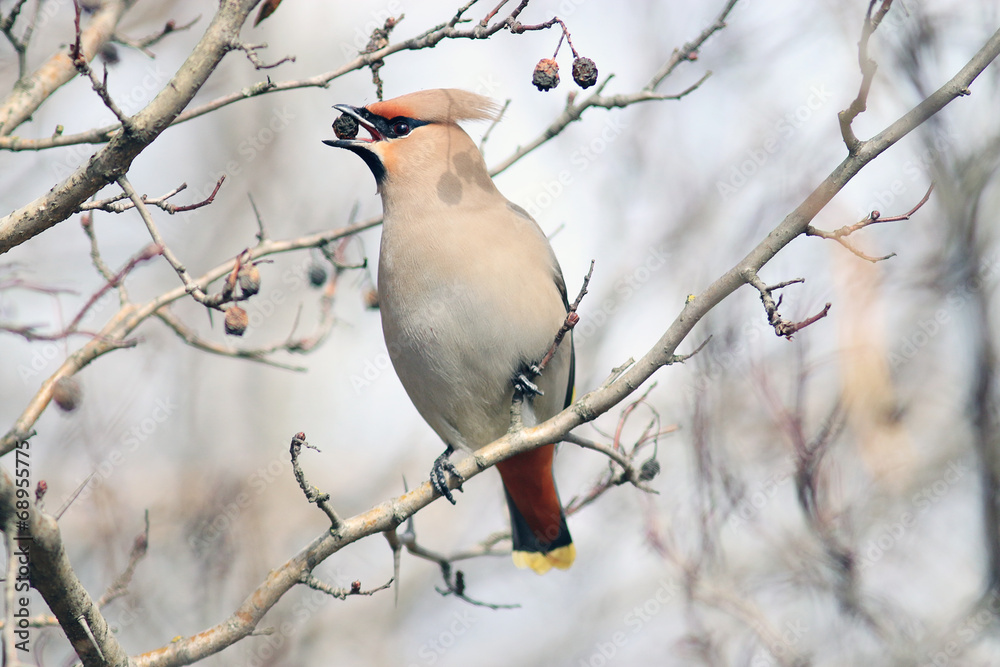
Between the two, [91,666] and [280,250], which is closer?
[91,666]

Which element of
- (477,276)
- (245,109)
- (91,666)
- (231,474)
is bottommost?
(91,666)

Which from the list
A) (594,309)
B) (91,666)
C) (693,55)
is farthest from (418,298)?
(594,309)

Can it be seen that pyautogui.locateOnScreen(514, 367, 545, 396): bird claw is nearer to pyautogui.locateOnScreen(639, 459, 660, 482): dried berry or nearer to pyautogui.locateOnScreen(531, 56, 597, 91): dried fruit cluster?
pyautogui.locateOnScreen(639, 459, 660, 482): dried berry

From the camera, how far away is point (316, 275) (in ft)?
14.7

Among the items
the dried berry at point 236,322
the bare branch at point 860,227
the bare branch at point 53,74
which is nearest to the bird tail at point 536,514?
the dried berry at point 236,322

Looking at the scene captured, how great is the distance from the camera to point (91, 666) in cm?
252

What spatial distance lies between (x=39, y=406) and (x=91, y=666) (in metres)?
0.84

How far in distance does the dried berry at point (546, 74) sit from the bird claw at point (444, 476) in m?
1.37

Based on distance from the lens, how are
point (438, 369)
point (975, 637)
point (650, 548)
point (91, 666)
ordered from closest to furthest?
1. point (91, 666)
2. point (975, 637)
3. point (438, 369)
4. point (650, 548)

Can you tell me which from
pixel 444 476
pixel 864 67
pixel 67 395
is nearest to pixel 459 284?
pixel 444 476

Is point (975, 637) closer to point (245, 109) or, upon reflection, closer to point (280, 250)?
point (280, 250)

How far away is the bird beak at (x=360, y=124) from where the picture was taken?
410 centimetres

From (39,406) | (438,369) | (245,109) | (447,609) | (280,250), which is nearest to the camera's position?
(39,406)

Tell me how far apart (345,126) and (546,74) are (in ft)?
4.17
